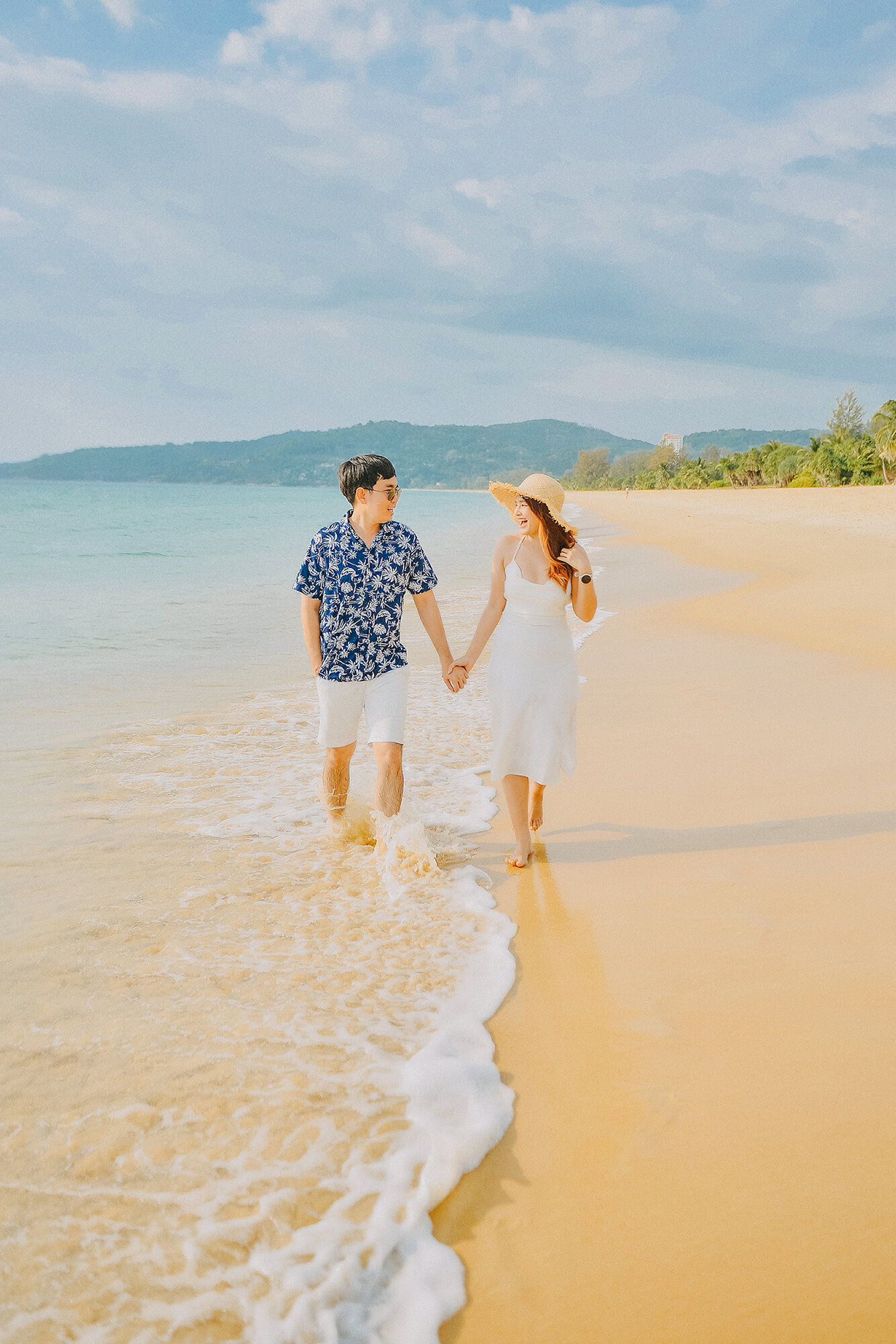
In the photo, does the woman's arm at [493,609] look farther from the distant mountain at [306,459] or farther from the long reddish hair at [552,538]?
the distant mountain at [306,459]

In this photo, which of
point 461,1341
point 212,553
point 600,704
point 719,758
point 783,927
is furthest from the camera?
point 212,553

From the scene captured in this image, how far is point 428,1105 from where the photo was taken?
2643 mm

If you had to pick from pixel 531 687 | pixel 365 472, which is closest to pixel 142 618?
pixel 365 472

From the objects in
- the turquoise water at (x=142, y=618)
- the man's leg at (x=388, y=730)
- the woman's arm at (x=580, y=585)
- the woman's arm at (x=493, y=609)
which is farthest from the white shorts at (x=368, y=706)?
the turquoise water at (x=142, y=618)

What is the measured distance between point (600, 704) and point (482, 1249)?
5.43 m

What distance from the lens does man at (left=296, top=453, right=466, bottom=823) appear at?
164 inches

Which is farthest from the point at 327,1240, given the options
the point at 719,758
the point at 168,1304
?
the point at 719,758

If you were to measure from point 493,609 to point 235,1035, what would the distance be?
2.33 metres

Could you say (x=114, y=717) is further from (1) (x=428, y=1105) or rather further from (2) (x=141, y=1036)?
(1) (x=428, y=1105)

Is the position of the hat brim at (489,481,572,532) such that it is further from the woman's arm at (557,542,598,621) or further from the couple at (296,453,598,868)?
the woman's arm at (557,542,598,621)

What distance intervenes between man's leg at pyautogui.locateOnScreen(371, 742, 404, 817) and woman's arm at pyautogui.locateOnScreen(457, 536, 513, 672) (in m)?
0.59

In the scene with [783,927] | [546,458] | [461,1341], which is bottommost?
[461,1341]

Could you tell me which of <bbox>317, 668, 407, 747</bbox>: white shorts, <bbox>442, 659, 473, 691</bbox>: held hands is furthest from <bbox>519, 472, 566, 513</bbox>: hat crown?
<bbox>317, 668, 407, 747</bbox>: white shorts

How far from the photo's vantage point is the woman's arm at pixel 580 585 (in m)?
4.07
